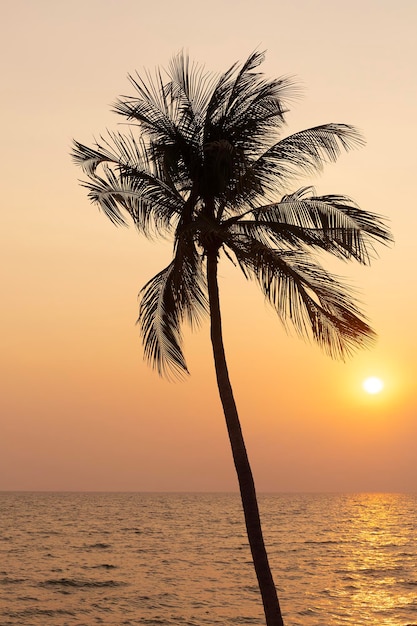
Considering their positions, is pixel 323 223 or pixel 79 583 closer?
pixel 323 223

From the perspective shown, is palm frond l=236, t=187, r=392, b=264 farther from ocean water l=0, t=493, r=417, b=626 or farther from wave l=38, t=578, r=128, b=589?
wave l=38, t=578, r=128, b=589

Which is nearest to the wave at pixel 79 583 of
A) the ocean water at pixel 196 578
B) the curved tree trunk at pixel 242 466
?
the ocean water at pixel 196 578

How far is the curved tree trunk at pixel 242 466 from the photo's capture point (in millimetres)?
12320

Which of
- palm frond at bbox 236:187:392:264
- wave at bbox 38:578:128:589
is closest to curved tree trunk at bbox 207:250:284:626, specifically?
palm frond at bbox 236:187:392:264

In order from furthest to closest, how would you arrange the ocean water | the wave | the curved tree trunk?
the wave, the ocean water, the curved tree trunk

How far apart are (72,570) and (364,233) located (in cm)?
4132

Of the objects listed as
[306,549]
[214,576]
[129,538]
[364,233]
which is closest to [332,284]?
[364,233]

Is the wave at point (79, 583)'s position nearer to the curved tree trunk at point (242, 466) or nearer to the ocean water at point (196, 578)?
the ocean water at point (196, 578)

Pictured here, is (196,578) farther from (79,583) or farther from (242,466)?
(242,466)

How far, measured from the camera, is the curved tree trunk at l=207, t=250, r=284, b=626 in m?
12.3

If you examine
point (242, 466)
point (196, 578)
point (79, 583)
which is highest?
point (242, 466)

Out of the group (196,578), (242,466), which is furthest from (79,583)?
(242,466)

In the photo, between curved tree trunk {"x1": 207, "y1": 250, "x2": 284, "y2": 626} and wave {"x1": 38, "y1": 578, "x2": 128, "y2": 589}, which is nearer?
curved tree trunk {"x1": 207, "y1": 250, "x2": 284, "y2": 626}

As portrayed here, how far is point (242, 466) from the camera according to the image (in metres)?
12.7
